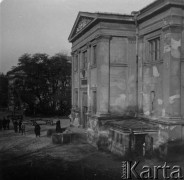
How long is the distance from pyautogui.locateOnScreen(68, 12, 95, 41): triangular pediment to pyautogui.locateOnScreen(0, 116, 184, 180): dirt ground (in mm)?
9428

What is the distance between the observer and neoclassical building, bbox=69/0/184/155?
52.0ft

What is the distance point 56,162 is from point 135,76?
8720 mm

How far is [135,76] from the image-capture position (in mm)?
20141

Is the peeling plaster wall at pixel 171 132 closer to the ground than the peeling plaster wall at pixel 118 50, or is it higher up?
closer to the ground

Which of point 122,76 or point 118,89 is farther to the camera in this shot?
point 122,76

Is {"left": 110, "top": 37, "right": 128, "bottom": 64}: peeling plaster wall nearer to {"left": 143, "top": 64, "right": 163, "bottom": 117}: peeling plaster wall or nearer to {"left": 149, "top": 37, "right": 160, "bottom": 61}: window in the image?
{"left": 143, "top": 64, "right": 163, "bottom": 117}: peeling plaster wall

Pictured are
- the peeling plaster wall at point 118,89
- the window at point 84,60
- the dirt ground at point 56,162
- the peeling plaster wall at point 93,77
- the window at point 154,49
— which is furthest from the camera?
the window at point 84,60

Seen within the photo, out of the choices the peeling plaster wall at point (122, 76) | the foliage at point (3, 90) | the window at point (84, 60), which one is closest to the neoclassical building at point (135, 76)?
the peeling plaster wall at point (122, 76)

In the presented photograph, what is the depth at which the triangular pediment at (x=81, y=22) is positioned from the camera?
68.9ft

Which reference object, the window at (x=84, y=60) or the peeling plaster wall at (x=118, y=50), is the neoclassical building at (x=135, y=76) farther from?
the window at (x=84, y=60)

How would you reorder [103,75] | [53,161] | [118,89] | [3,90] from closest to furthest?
[53,161]
[103,75]
[118,89]
[3,90]

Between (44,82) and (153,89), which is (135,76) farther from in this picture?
(44,82)

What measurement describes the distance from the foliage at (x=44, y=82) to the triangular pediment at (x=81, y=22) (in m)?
21.7

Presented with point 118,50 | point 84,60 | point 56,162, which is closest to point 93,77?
point 118,50
